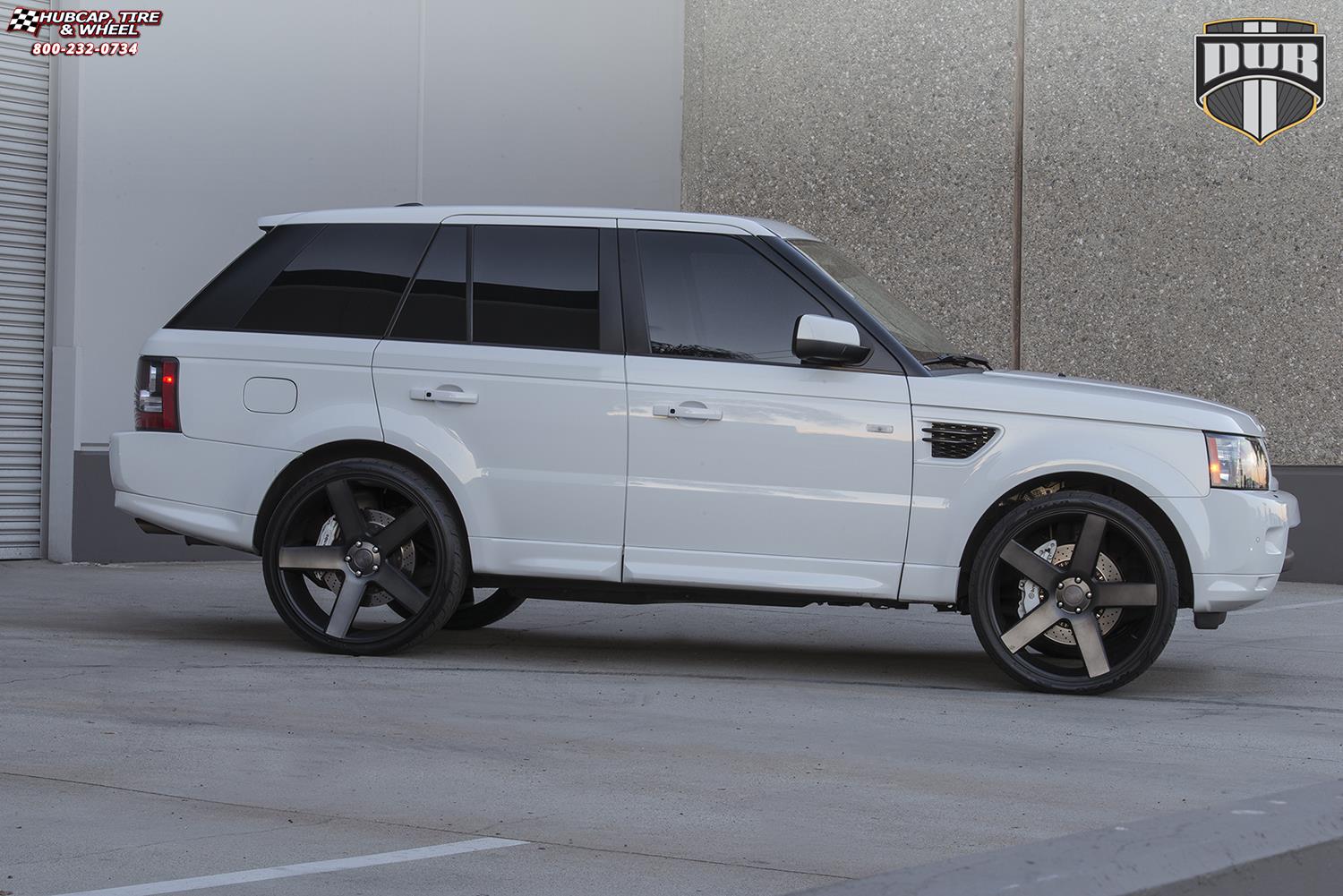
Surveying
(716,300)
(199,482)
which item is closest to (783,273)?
(716,300)

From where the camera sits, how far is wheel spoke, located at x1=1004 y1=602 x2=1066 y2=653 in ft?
22.8

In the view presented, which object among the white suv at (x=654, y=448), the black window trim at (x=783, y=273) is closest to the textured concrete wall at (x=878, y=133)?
the white suv at (x=654, y=448)

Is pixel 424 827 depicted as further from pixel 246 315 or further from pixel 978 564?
pixel 246 315

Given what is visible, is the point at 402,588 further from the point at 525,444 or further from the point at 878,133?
the point at 878,133

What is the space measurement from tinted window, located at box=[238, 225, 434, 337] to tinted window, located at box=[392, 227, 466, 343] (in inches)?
2.4

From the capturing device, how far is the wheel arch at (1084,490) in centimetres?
693

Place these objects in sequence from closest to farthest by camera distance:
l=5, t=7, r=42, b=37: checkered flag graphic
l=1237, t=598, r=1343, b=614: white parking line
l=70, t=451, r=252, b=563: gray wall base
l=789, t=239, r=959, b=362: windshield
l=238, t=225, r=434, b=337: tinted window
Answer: l=789, t=239, r=959, b=362: windshield, l=238, t=225, r=434, b=337: tinted window, l=1237, t=598, r=1343, b=614: white parking line, l=5, t=7, r=42, b=37: checkered flag graphic, l=70, t=451, r=252, b=563: gray wall base

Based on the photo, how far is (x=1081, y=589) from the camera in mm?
6902

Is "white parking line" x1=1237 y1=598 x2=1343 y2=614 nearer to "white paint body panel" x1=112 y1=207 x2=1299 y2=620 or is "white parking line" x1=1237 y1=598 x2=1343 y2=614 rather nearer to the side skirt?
"white paint body panel" x1=112 y1=207 x2=1299 y2=620

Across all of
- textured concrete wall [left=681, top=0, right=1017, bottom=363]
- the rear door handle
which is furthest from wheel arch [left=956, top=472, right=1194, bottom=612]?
textured concrete wall [left=681, top=0, right=1017, bottom=363]

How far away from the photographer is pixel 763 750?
5.72m

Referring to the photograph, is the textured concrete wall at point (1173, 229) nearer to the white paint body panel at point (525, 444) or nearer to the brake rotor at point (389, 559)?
the white paint body panel at point (525, 444)

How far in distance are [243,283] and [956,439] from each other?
3183mm

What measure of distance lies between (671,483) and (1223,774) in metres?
2.53
